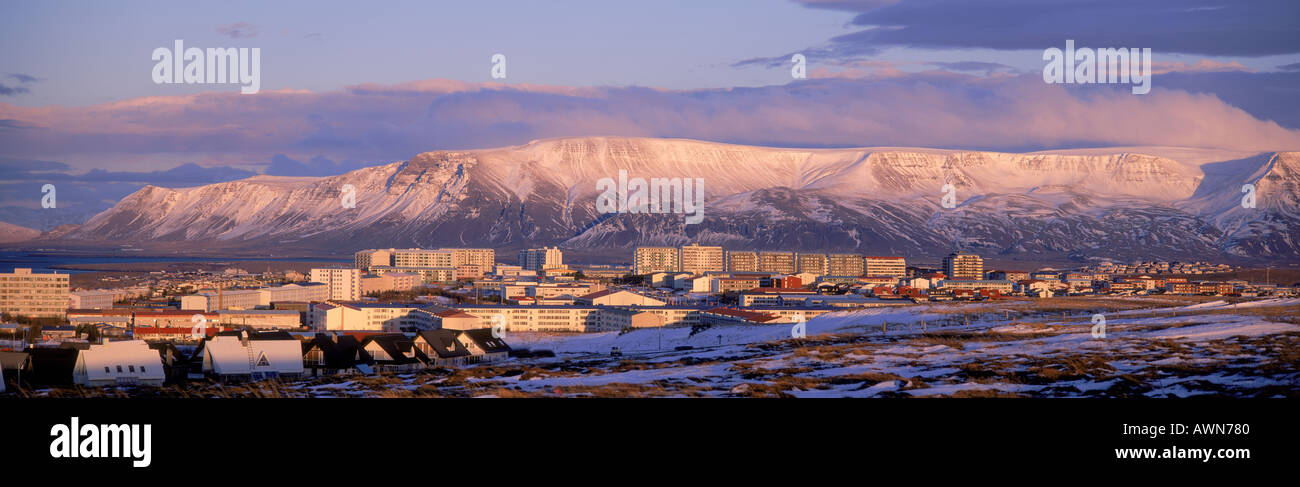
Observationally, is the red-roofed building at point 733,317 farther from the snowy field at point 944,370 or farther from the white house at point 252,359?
the white house at point 252,359

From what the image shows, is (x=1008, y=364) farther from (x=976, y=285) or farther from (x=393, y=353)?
(x=976, y=285)

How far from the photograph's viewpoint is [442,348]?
2884 cm

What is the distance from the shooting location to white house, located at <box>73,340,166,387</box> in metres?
20.0

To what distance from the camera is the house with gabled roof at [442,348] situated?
91.3ft

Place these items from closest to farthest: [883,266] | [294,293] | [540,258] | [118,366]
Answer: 1. [118,366]
2. [294,293]
3. [883,266]
4. [540,258]

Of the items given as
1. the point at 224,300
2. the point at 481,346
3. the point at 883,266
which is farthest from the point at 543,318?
the point at 883,266

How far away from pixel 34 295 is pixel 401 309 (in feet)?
57.7

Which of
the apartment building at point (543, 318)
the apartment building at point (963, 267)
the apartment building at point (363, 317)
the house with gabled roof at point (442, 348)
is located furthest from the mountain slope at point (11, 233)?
the house with gabled roof at point (442, 348)

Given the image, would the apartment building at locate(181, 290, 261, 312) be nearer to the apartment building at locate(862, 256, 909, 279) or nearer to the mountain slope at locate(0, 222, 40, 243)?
the apartment building at locate(862, 256, 909, 279)

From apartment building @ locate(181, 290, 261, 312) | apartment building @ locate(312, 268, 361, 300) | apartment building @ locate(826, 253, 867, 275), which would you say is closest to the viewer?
apartment building @ locate(181, 290, 261, 312)

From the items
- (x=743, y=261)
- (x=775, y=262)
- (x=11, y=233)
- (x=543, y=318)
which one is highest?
(x=11, y=233)

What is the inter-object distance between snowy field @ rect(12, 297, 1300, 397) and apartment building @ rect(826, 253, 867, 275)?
98577 mm

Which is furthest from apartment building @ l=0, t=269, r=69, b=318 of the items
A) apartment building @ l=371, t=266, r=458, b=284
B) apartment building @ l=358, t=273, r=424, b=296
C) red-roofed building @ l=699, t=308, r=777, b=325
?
apartment building @ l=371, t=266, r=458, b=284
